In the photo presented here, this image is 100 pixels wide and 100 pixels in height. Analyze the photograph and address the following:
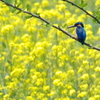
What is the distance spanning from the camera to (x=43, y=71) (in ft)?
16.4

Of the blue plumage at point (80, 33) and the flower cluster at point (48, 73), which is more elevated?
the blue plumage at point (80, 33)

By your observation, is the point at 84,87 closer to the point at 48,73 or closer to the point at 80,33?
the point at 48,73

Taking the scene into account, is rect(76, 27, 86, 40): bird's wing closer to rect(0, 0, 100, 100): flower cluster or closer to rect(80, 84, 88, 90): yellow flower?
rect(0, 0, 100, 100): flower cluster

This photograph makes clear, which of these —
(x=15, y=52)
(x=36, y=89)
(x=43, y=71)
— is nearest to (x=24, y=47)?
(x=15, y=52)

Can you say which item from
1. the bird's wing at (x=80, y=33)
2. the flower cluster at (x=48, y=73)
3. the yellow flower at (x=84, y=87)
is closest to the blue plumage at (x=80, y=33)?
the bird's wing at (x=80, y=33)

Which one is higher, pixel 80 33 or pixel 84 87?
pixel 80 33

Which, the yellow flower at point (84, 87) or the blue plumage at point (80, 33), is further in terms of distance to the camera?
the yellow flower at point (84, 87)

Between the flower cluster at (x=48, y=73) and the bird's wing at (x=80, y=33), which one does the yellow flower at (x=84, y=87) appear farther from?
the bird's wing at (x=80, y=33)

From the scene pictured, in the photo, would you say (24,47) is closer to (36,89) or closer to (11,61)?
(11,61)

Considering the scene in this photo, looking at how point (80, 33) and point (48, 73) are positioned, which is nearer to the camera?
point (80, 33)

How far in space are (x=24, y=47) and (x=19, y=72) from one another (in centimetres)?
82

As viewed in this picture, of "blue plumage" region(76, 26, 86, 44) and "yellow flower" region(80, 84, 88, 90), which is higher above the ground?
"blue plumage" region(76, 26, 86, 44)

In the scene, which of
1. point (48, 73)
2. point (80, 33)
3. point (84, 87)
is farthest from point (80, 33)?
point (48, 73)

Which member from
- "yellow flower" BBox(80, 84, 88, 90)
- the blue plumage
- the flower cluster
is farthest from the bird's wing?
"yellow flower" BBox(80, 84, 88, 90)
